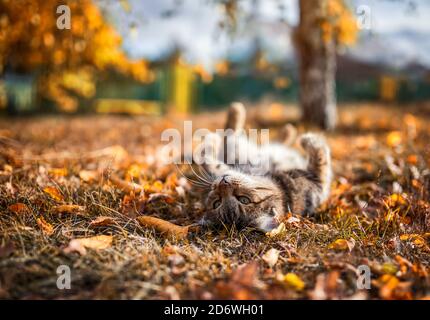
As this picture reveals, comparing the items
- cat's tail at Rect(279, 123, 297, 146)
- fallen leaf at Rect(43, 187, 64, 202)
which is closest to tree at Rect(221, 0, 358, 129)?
cat's tail at Rect(279, 123, 297, 146)

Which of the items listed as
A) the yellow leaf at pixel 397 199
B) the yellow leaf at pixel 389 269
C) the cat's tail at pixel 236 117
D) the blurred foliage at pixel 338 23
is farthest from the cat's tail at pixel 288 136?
the yellow leaf at pixel 389 269

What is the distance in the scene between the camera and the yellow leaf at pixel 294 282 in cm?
187

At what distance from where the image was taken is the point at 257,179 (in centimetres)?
305

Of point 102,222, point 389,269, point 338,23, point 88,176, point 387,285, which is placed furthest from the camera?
point 338,23

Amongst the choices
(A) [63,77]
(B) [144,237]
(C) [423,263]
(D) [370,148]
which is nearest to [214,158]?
(B) [144,237]

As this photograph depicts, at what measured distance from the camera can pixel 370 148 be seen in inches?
198

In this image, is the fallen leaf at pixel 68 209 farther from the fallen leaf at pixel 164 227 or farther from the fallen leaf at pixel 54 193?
the fallen leaf at pixel 164 227

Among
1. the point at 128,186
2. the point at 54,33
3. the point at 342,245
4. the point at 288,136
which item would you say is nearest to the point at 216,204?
the point at 128,186

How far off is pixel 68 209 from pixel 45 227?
28 cm

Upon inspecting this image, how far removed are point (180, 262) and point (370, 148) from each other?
12.3 feet

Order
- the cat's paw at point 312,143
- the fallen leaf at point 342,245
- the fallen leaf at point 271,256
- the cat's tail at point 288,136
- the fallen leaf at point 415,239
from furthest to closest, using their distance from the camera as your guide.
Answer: the cat's tail at point 288,136 → the cat's paw at point 312,143 → the fallen leaf at point 415,239 → the fallen leaf at point 342,245 → the fallen leaf at point 271,256

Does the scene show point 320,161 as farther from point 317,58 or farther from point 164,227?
point 317,58

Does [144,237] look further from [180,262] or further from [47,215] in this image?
[47,215]
